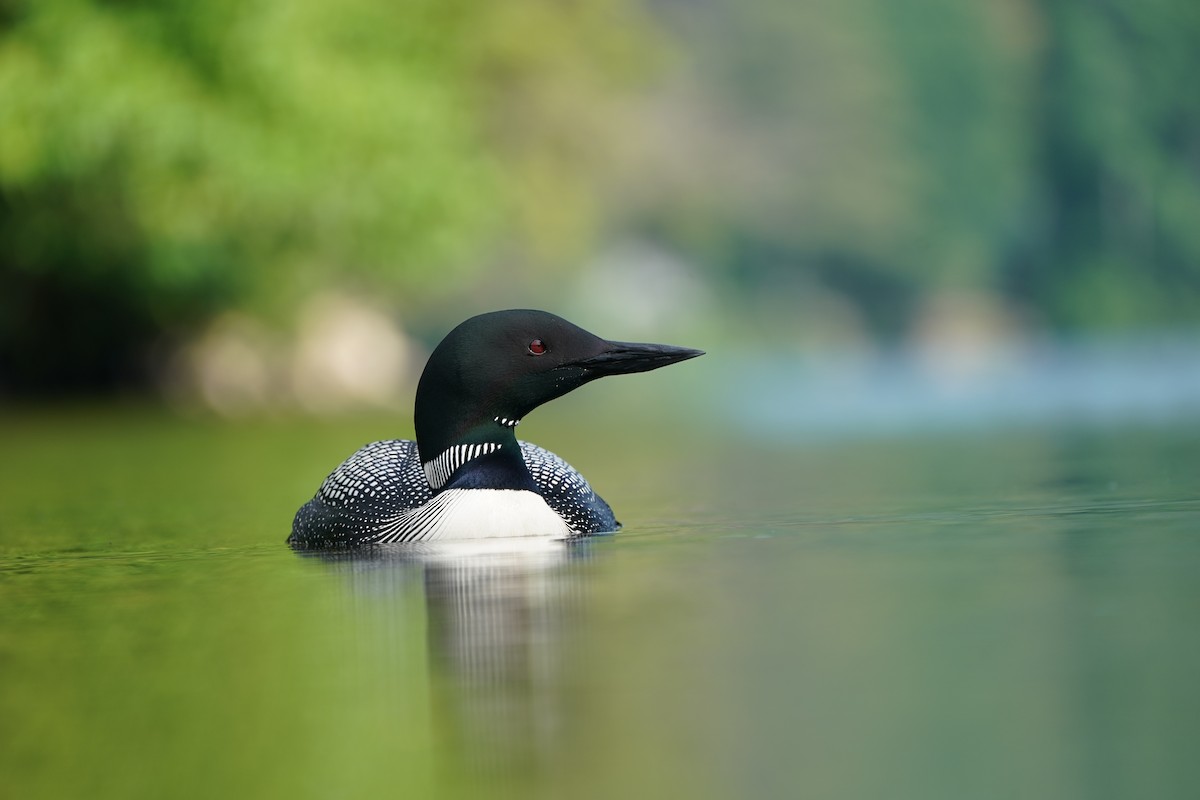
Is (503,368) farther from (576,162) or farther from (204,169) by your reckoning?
(576,162)

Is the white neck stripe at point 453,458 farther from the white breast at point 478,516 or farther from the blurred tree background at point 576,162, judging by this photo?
the blurred tree background at point 576,162

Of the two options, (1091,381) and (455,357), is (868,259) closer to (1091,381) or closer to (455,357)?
(1091,381)

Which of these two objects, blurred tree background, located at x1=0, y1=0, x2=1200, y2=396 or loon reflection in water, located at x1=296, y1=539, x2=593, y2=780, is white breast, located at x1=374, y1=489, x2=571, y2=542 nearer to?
loon reflection in water, located at x1=296, y1=539, x2=593, y2=780

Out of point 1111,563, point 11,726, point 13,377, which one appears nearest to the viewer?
point 11,726

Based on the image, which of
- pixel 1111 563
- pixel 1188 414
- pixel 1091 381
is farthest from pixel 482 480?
pixel 1091 381

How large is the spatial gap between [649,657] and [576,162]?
28.6m

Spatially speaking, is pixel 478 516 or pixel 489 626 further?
pixel 478 516

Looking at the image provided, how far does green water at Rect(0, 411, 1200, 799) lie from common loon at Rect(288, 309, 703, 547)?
0.21 m

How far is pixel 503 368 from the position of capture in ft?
20.5

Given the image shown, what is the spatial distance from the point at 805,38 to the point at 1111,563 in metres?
50.9

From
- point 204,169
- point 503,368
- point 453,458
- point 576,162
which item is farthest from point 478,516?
point 576,162

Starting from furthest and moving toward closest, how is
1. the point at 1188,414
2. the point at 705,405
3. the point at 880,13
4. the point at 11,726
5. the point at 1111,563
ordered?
the point at 880,13, the point at 705,405, the point at 1188,414, the point at 1111,563, the point at 11,726

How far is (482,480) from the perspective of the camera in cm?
604

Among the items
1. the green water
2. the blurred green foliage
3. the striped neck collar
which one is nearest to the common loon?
the striped neck collar
